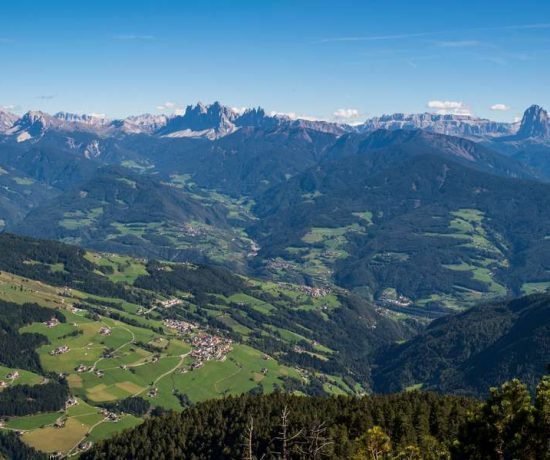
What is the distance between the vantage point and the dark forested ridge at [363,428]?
5353 cm

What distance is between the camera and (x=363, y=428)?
353 ft

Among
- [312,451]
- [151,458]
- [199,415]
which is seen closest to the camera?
[312,451]

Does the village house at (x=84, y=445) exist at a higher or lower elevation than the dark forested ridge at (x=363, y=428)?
lower

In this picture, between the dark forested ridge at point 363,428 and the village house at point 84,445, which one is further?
the village house at point 84,445

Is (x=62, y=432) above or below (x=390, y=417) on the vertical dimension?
below

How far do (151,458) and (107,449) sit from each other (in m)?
15.9

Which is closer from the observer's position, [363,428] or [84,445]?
[363,428]

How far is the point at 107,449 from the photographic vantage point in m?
143

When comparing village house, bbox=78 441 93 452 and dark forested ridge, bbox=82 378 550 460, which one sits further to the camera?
village house, bbox=78 441 93 452

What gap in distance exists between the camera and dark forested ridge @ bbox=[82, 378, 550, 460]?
176ft

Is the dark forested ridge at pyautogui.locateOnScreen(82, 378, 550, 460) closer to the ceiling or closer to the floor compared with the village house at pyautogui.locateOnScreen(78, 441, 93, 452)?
closer to the ceiling

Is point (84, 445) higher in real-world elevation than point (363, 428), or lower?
lower

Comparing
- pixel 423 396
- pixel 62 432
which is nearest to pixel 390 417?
pixel 423 396

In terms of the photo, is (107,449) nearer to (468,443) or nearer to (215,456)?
(215,456)
